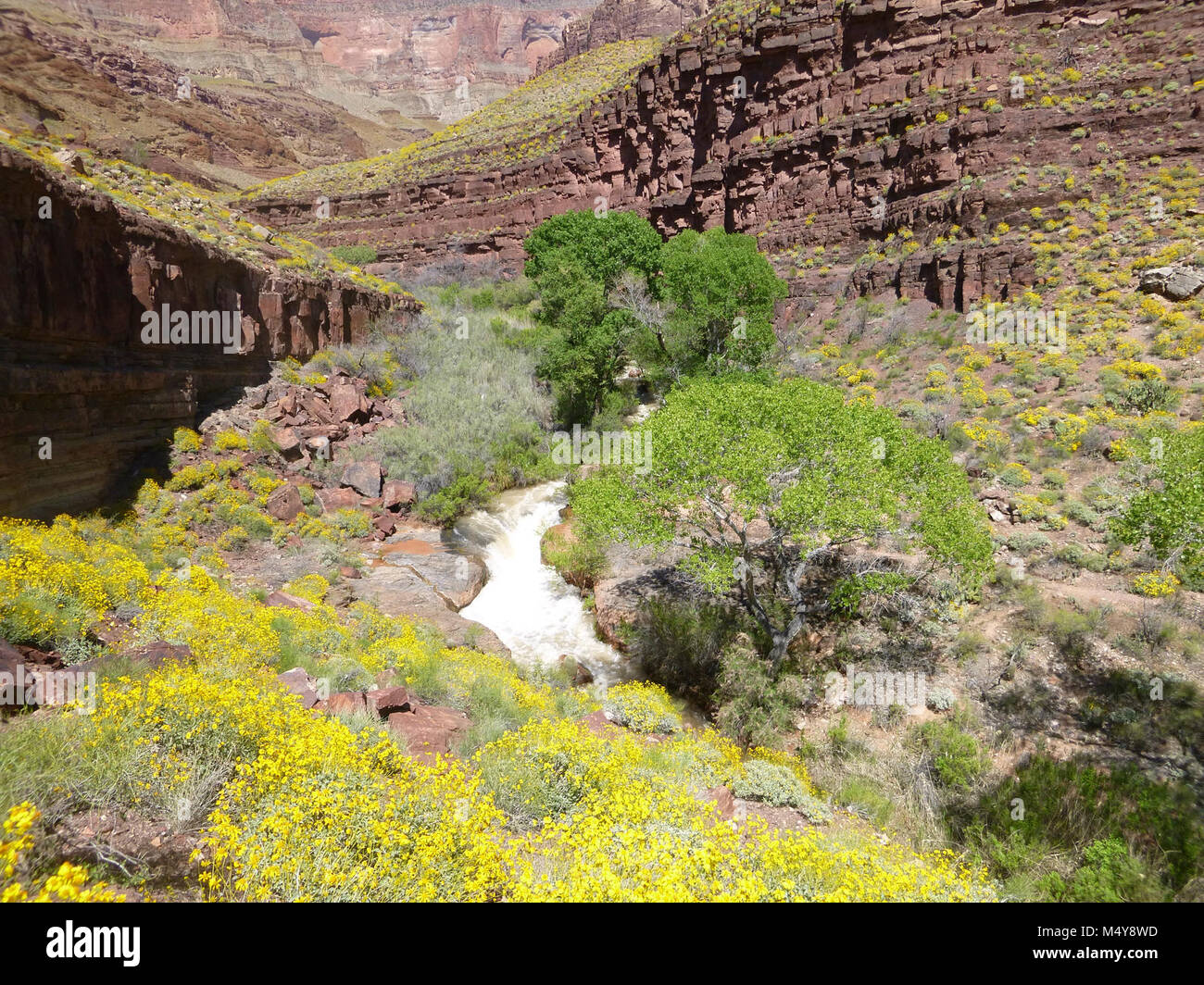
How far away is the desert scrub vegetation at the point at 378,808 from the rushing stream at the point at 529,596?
556 centimetres

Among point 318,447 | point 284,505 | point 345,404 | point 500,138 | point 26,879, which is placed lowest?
point 26,879

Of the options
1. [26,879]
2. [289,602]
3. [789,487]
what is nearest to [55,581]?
[289,602]

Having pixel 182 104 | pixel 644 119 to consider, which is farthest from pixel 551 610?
pixel 182 104

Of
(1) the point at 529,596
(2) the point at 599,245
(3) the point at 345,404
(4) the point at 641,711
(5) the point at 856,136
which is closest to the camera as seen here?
(4) the point at 641,711

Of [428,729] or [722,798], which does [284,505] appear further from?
[722,798]

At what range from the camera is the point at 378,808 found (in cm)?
380

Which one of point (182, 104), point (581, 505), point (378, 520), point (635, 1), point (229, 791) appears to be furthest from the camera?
point (635, 1)

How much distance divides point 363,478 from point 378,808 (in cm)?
1271

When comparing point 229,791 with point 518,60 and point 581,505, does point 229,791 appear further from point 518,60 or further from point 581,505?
point 518,60

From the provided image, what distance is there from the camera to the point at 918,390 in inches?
727

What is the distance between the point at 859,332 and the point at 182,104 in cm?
7647

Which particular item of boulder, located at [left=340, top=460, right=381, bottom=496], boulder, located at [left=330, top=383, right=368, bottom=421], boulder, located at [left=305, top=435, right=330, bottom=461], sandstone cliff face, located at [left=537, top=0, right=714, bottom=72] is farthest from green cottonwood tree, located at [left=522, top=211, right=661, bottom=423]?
sandstone cliff face, located at [left=537, top=0, right=714, bottom=72]

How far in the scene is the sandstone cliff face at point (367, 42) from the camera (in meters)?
91.5

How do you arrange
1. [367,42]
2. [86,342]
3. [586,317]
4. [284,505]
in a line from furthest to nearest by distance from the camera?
[367,42], [586,317], [284,505], [86,342]
